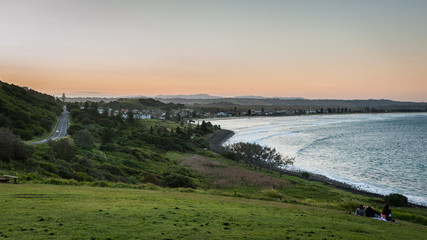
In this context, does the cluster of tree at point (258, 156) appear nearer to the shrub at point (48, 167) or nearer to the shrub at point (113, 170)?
the shrub at point (113, 170)

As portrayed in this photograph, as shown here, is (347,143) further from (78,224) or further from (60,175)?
(78,224)

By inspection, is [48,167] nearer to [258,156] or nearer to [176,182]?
[176,182]

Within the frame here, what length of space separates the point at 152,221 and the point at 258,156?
6015 centimetres

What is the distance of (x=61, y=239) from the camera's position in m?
9.91

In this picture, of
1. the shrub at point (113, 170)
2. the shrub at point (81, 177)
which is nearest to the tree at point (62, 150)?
the shrub at point (113, 170)

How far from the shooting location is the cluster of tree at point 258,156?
223 feet

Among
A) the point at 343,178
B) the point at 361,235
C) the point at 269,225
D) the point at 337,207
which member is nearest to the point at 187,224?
the point at 269,225

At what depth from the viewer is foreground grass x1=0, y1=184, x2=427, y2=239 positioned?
11.1 m

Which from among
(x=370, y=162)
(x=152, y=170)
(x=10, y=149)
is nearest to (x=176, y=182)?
(x=152, y=170)

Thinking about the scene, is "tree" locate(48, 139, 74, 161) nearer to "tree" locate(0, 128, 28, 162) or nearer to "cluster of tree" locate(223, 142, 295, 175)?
"tree" locate(0, 128, 28, 162)

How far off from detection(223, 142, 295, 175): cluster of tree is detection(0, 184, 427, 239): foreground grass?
49652mm

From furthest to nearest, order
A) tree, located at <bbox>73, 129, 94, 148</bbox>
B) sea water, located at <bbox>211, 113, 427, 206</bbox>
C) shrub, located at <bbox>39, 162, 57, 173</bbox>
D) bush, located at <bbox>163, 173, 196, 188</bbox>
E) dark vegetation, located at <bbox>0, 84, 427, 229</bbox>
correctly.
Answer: sea water, located at <bbox>211, 113, 427, 206</bbox>, tree, located at <bbox>73, 129, 94, 148</bbox>, bush, located at <bbox>163, 173, 196, 188</bbox>, shrub, located at <bbox>39, 162, 57, 173</bbox>, dark vegetation, located at <bbox>0, 84, 427, 229</bbox>

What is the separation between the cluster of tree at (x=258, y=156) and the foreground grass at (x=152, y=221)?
49.7 meters

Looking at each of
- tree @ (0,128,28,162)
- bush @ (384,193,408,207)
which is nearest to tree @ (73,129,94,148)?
tree @ (0,128,28,162)
